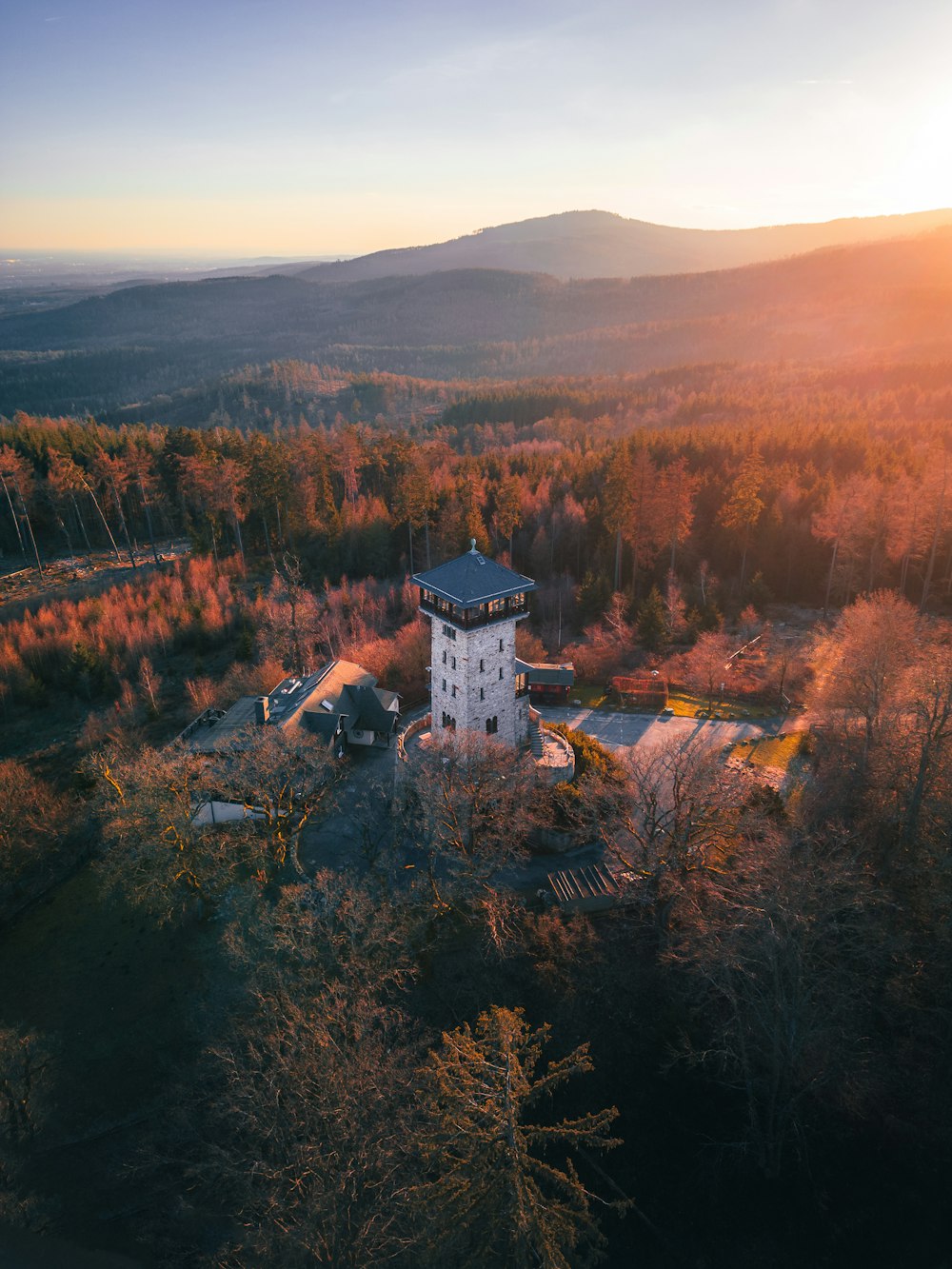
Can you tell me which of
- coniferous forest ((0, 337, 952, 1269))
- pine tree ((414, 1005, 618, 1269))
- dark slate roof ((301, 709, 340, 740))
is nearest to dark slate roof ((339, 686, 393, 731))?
dark slate roof ((301, 709, 340, 740))

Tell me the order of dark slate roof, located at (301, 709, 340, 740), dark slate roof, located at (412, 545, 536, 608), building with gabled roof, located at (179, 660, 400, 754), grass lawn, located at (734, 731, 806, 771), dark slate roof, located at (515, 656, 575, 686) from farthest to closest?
dark slate roof, located at (515, 656, 575, 686), grass lawn, located at (734, 731, 806, 771), dark slate roof, located at (301, 709, 340, 740), building with gabled roof, located at (179, 660, 400, 754), dark slate roof, located at (412, 545, 536, 608)

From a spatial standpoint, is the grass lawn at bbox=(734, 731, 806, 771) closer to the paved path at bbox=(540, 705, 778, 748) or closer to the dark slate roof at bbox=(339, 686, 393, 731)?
the paved path at bbox=(540, 705, 778, 748)

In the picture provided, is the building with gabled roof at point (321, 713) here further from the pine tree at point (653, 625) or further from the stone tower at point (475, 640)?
the pine tree at point (653, 625)

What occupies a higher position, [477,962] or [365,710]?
[365,710]

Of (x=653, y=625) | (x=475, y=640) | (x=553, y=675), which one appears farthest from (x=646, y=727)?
(x=475, y=640)

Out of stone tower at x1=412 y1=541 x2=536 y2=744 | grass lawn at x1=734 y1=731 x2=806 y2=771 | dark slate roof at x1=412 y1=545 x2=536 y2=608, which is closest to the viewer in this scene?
dark slate roof at x1=412 y1=545 x2=536 y2=608

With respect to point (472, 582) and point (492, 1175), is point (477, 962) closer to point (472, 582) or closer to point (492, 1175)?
point (492, 1175)
